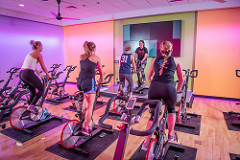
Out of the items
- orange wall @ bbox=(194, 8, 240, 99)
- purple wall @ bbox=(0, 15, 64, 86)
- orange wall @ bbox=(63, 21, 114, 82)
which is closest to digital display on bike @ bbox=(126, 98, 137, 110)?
orange wall @ bbox=(194, 8, 240, 99)

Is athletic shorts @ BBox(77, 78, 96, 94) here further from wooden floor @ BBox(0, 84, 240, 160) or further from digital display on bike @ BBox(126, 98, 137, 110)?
digital display on bike @ BBox(126, 98, 137, 110)

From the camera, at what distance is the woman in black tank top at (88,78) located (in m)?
2.70

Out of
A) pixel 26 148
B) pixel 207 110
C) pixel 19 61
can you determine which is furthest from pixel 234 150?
pixel 19 61

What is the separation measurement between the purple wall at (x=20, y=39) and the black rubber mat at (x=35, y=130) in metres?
3.81

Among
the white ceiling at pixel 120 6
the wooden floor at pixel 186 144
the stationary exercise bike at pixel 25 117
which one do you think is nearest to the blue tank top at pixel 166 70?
the wooden floor at pixel 186 144

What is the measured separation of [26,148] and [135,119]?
2250 mm

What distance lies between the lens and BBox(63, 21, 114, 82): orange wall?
7559 millimetres

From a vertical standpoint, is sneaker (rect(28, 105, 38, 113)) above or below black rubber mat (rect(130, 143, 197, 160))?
above

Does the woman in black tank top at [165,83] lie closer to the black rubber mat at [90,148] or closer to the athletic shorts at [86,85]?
the black rubber mat at [90,148]

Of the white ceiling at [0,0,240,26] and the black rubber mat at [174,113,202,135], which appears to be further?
the white ceiling at [0,0,240,26]

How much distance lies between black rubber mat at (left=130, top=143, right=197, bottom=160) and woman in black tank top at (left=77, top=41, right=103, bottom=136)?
2.73 ft

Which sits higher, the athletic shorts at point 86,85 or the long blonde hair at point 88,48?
the long blonde hair at point 88,48

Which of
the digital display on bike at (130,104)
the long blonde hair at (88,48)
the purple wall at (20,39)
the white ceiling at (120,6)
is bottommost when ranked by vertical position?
the digital display on bike at (130,104)

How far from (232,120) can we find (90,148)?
320cm
